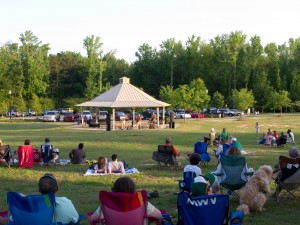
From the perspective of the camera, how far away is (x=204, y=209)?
16.7ft

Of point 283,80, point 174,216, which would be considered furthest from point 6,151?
point 283,80

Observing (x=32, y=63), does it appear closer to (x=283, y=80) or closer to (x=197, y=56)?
(x=197, y=56)

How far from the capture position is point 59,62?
274 ft

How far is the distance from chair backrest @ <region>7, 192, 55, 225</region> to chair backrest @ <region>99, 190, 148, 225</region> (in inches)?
24.7

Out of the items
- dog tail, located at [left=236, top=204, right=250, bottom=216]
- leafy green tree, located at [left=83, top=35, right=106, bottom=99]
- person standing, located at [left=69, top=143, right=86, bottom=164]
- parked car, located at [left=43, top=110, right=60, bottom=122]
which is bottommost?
dog tail, located at [left=236, top=204, right=250, bottom=216]

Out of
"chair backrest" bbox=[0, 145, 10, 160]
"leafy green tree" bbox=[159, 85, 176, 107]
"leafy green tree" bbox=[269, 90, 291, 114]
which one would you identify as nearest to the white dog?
"chair backrest" bbox=[0, 145, 10, 160]

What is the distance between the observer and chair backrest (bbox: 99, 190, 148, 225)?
15.5 feet

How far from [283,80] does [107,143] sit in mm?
59330

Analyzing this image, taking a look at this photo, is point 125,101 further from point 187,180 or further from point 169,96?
point 187,180

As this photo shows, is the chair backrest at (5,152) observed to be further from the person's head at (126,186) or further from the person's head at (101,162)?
the person's head at (126,186)

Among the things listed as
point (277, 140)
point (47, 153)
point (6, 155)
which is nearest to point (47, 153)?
point (47, 153)

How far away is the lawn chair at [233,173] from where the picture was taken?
840cm

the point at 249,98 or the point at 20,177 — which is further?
the point at 249,98

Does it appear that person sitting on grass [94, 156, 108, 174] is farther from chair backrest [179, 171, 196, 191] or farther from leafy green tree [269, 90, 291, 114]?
leafy green tree [269, 90, 291, 114]
